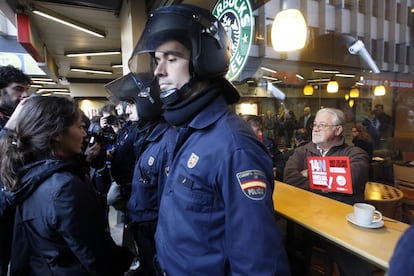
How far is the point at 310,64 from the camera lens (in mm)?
7012

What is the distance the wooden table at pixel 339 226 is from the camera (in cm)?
103

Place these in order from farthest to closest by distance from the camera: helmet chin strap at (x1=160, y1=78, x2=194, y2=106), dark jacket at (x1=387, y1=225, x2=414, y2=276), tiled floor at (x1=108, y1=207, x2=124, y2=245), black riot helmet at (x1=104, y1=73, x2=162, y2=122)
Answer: tiled floor at (x1=108, y1=207, x2=124, y2=245) < black riot helmet at (x1=104, y1=73, x2=162, y2=122) < helmet chin strap at (x1=160, y1=78, x2=194, y2=106) < dark jacket at (x1=387, y1=225, x2=414, y2=276)

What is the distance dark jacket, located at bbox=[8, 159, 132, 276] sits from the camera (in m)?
1.06

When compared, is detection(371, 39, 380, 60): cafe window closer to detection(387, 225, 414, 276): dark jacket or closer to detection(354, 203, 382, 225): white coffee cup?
detection(354, 203, 382, 225): white coffee cup

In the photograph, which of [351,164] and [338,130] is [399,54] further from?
[351,164]

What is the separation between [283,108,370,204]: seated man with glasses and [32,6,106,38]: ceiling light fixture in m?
3.37

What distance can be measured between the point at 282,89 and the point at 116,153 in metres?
5.82

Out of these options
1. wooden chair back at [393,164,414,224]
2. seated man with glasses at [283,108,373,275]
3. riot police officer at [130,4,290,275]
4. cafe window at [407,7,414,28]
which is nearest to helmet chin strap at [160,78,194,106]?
riot police officer at [130,4,290,275]

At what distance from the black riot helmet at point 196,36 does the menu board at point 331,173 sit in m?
0.96

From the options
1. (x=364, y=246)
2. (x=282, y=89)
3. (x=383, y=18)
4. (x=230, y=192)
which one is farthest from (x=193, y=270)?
(x=282, y=89)

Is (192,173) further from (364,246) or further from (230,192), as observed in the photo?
(364,246)

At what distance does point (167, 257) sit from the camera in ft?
3.16

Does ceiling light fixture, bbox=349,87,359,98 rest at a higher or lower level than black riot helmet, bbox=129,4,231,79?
higher

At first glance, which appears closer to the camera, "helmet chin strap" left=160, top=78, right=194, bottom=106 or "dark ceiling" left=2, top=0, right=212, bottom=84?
"helmet chin strap" left=160, top=78, right=194, bottom=106
